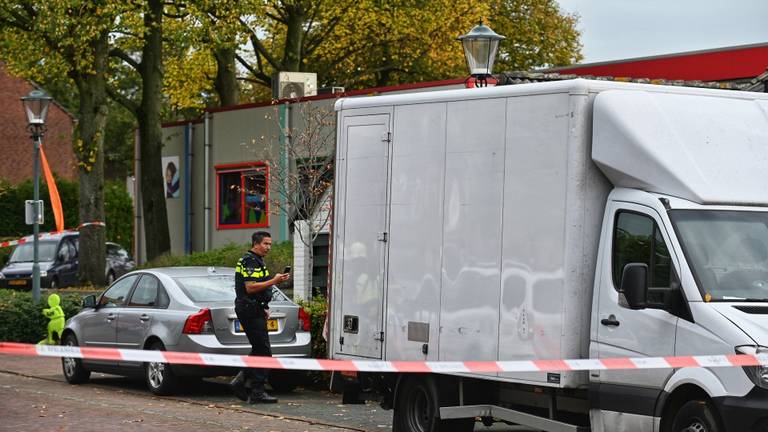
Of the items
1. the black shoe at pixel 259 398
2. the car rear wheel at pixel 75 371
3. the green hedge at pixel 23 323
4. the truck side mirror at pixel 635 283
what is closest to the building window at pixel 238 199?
the green hedge at pixel 23 323

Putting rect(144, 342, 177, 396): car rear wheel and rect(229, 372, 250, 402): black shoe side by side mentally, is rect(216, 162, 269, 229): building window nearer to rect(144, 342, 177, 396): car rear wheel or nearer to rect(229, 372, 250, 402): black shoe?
rect(144, 342, 177, 396): car rear wheel

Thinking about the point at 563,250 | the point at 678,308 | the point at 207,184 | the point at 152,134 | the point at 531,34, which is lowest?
the point at 678,308

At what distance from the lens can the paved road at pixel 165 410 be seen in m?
13.1

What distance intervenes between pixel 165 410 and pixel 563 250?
6.13 metres

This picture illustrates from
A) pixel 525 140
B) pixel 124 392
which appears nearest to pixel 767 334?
pixel 525 140

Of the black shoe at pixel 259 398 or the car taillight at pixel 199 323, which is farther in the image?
the car taillight at pixel 199 323

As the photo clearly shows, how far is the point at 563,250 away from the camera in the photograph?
A: 9.84 meters

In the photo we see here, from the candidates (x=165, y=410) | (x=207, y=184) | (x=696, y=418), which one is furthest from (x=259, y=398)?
(x=207, y=184)

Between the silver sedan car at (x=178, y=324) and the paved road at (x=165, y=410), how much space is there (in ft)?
0.94

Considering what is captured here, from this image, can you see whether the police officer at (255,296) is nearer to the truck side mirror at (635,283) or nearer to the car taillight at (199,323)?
the car taillight at (199,323)

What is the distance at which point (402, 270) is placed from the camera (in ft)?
37.6

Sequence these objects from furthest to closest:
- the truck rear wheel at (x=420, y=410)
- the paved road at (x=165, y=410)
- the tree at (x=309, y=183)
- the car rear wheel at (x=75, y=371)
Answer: the tree at (x=309, y=183)
the car rear wheel at (x=75, y=371)
the paved road at (x=165, y=410)
the truck rear wheel at (x=420, y=410)

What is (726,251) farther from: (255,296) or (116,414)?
(116,414)

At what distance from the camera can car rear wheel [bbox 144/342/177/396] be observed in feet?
52.0
